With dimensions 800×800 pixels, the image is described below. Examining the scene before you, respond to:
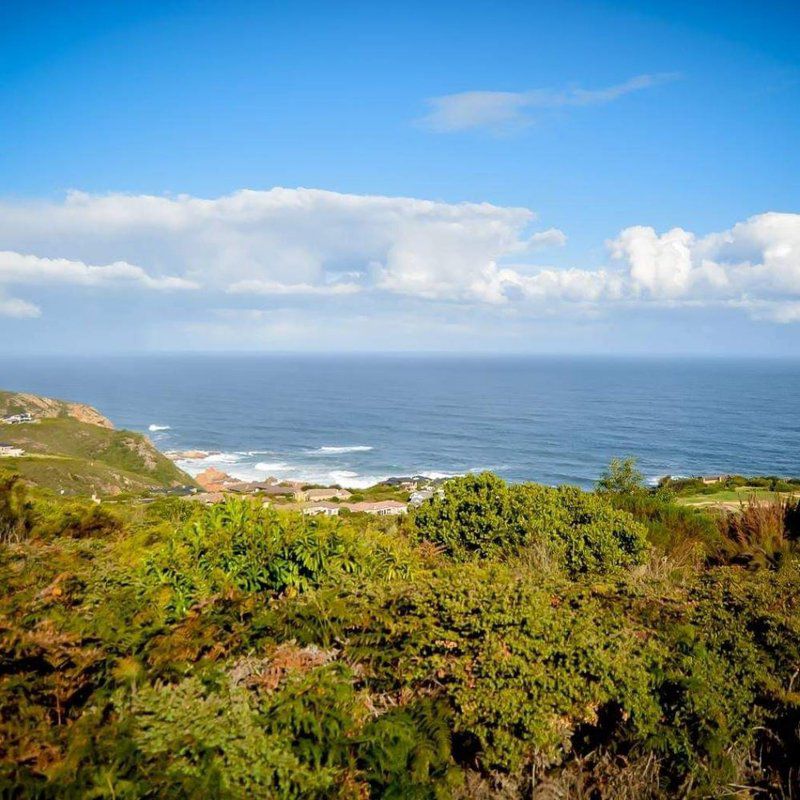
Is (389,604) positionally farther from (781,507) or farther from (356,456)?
(356,456)

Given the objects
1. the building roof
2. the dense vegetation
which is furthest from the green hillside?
the dense vegetation

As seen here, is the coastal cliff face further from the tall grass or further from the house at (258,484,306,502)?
the tall grass

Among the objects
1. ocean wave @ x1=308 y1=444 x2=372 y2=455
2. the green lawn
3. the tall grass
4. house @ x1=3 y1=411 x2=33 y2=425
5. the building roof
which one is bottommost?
ocean wave @ x1=308 y1=444 x2=372 y2=455

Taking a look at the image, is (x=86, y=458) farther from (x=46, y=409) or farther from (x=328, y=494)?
(x=328, y=494)

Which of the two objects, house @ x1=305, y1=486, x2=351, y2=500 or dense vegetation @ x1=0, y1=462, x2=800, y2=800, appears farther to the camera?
house @ x1=305, y1=486, x2=351, y2=500

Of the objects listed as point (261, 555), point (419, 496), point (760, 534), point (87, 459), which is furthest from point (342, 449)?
point (261, 555)

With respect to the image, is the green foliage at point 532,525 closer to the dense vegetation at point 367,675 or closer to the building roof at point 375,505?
the dense vegetation at point 367,675

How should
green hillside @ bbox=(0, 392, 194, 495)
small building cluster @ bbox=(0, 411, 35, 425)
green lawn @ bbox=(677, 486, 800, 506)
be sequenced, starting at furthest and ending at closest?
small building cluster @ bbox=(0, 411, 35, 425), green hillside @ bbox=(0, 392, 194, 495), green lawn @ bbox=(677, 486, 800, 506)

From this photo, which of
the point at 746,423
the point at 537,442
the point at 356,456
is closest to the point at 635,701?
the point at 356,456
